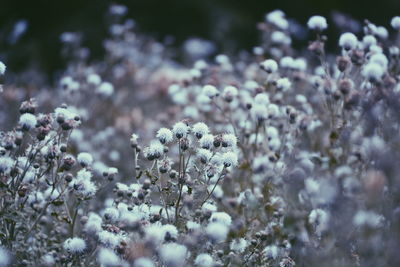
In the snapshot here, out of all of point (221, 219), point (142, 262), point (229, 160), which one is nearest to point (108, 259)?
point (142, 262)

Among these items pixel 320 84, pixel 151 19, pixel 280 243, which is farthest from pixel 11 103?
pixel 151 19

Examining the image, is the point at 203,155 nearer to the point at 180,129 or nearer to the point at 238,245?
the point at 180,129

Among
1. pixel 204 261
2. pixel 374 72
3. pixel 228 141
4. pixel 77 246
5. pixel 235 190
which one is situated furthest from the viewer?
pixel 235 190

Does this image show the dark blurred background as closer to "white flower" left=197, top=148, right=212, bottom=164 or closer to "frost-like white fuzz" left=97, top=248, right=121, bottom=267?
"white flower" left=197, top=148, right=212, bottom=164

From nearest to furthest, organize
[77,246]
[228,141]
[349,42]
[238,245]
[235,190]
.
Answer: [77,246] → [238,245] → [228,141] → [349,42] → [235,190]

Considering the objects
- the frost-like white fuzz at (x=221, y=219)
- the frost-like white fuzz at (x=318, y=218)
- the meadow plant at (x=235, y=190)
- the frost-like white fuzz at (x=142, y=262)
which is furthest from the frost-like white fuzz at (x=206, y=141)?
the frost-like white fuzz at (x=142, y=262)

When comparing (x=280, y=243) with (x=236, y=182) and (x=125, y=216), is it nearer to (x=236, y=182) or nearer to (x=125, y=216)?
(x=125, y=216)

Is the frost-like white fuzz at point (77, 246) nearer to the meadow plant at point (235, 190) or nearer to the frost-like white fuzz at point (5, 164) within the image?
the meadow plant at point (235, 190)

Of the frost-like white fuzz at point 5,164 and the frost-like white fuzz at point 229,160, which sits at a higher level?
the frost-like white fuzz at point 229,160
